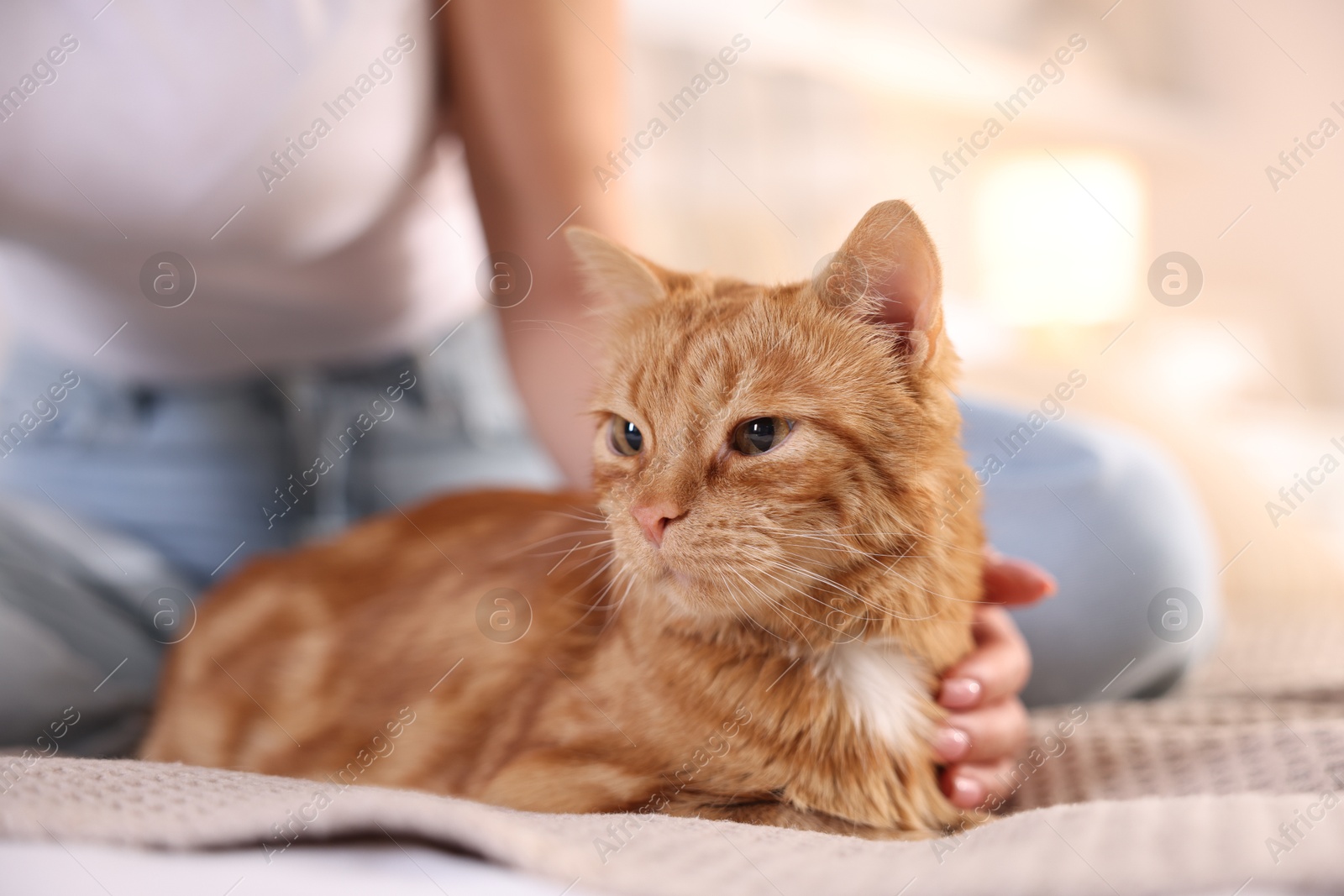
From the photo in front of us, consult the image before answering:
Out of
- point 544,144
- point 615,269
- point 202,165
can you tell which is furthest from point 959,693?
point 202,165

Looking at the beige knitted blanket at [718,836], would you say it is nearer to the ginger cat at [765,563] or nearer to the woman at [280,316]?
the ginger cat at [765,563]

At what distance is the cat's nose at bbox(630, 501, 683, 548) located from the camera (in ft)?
2.72

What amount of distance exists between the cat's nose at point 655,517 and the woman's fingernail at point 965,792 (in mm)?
418

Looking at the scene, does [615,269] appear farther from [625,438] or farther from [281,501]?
[281,501]

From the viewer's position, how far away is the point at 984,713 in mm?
975

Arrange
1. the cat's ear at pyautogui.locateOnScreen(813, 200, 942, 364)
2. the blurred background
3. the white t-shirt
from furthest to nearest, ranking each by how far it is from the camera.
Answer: the blurred background → the white t-shirt → the cat's ear at pyautogui.locateOnScreen(813, 200, 942, 364)

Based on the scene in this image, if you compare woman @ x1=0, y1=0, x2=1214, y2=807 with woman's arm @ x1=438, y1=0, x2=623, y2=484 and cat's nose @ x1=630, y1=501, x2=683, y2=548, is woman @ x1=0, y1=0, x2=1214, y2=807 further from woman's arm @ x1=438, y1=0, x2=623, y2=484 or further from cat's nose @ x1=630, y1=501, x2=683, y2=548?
cat's nose @ x1=630, y1=501, x2=683, y2=548

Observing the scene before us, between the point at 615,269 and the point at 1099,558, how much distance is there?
99 centimetres

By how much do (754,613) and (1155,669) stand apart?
1.04 metres

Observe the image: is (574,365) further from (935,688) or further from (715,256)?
(715,256)

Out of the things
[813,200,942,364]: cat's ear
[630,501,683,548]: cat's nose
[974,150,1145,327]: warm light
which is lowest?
[630,501,683,548]: cat's nose

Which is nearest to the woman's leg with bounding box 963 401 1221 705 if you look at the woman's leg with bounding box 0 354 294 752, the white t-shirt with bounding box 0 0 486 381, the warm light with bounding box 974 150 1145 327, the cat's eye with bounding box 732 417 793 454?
the cat's eye with bounding box 732 417 793 454

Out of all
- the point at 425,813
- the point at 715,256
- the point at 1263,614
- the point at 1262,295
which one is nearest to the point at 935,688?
the point at 425,813

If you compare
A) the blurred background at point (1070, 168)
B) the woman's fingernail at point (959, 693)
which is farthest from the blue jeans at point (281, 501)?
the blurred background at point (1070, 168)
